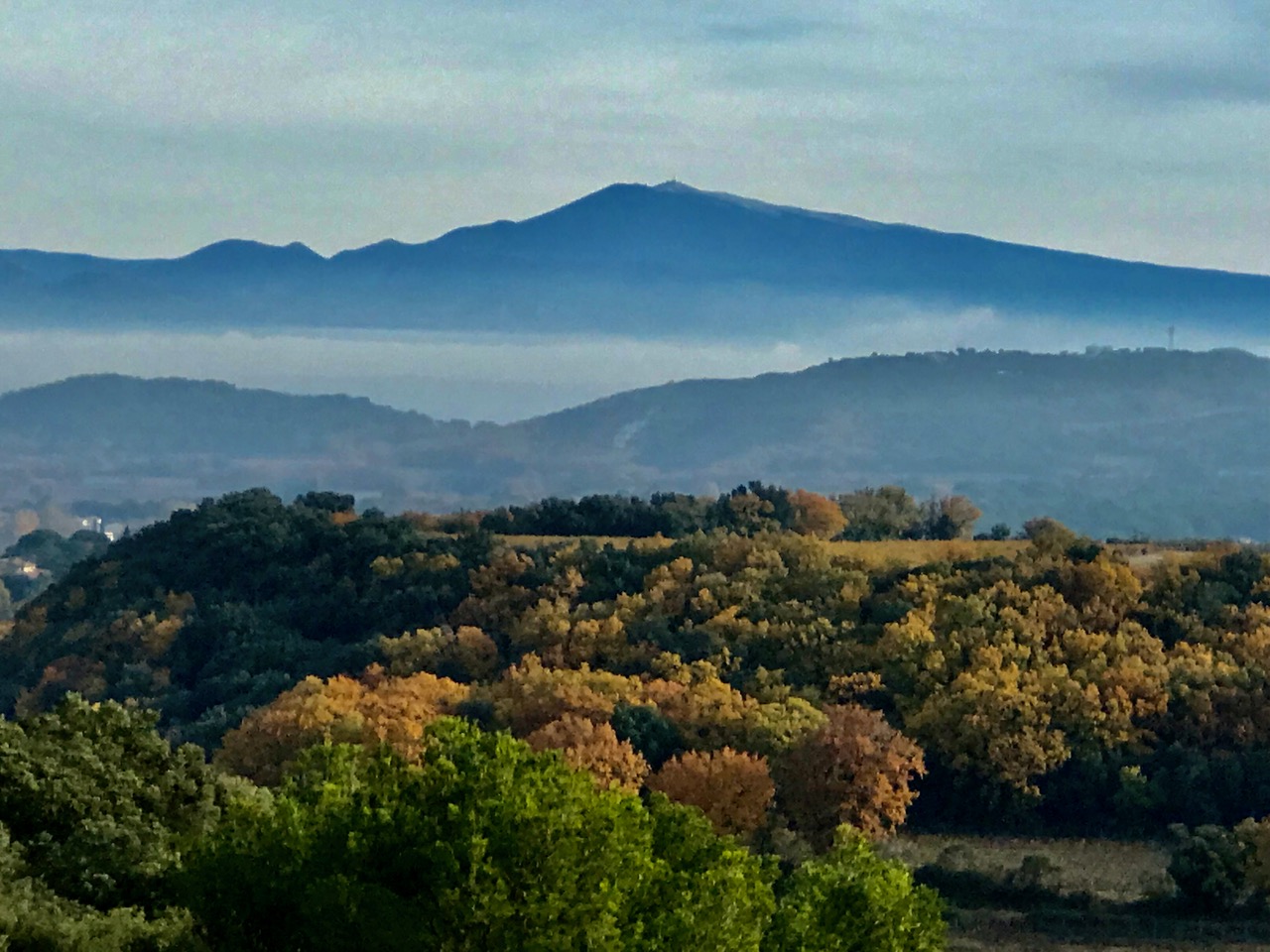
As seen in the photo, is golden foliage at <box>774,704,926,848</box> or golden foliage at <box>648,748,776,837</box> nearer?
golden foliage at <box>648,748,776,837</box>

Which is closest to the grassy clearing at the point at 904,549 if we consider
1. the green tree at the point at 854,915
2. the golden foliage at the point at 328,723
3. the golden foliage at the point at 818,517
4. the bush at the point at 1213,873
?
the golden foliage at the point at 818,517

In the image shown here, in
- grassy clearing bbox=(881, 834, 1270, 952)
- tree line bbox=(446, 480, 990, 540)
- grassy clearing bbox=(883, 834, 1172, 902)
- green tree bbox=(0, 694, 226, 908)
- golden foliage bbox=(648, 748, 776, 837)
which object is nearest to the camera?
green tree bbox=(0, 694, 226, 908)

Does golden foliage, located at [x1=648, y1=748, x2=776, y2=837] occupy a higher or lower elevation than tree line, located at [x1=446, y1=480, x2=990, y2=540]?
lower

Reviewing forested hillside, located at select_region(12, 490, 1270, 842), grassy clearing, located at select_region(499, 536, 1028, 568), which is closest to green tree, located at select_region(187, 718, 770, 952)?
forested hillside, located at select_region(12, 490, 1270, 842)

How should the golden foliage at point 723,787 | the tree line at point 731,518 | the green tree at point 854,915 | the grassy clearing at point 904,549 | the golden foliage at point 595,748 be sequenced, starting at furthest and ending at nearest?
the tree line at point 731,518
the grassy clearing at point 904,549
the golden foliage at point 595,748
the golden foliage at point 723,787
the green tree at point 854,915

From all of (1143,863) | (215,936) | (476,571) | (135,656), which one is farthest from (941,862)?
(135,656)

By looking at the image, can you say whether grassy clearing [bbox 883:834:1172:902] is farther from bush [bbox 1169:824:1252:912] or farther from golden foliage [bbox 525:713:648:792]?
golden foliage [bbox 525:713:648:792]

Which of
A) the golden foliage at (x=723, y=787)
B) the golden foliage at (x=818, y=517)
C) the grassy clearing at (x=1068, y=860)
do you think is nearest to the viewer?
the grassy clearing at (x=1068, y=860)

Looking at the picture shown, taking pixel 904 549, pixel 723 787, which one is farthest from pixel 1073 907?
pixel 904 549

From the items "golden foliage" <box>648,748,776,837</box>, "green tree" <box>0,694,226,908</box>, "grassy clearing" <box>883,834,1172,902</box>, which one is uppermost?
"green tree" <box>0,694,226,908</box>

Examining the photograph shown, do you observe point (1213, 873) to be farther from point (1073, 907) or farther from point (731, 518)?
point (731, 518)

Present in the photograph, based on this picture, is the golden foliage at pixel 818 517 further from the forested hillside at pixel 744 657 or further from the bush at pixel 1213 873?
the bush at pixel 1213 873

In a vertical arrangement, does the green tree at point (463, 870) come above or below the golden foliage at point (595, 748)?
above

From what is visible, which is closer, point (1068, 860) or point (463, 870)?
point (463, 870)
